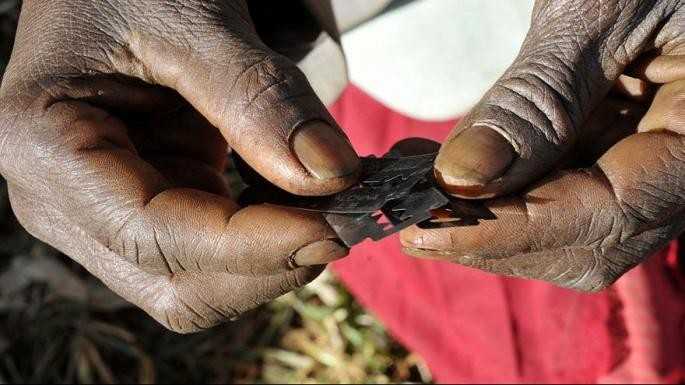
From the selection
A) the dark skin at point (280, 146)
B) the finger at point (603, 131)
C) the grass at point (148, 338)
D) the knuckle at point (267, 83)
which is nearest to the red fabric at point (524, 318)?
the grass at point (148, 338)

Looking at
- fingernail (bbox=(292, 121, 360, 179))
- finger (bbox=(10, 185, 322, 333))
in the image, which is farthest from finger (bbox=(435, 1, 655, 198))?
finger (bbox=(10, 185, 322, 333))

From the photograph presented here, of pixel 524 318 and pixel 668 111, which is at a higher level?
pixel 668 111

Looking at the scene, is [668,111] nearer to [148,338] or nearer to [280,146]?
[280,146]

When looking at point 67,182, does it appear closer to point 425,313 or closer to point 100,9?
point 100,9

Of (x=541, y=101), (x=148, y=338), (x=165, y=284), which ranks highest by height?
(x=541, y=101)

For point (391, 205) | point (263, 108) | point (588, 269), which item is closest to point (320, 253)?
point (391, 205)

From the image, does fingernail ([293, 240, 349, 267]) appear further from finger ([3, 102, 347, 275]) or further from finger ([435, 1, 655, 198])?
finger ([435, 1, 655, 198])

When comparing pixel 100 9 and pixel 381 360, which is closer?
pixel 100 9

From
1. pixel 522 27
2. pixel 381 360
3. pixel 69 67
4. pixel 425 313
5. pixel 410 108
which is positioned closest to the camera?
pixel 69 67

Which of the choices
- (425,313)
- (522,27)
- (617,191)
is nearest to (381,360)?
(425,313)
